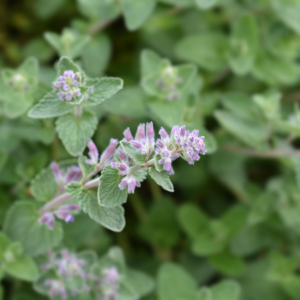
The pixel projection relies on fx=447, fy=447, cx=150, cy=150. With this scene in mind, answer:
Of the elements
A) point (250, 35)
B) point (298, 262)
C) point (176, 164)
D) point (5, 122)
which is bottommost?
point (298, 262)

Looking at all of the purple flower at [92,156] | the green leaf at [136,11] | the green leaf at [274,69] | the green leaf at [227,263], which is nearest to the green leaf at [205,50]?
the green leaf at [274,69]

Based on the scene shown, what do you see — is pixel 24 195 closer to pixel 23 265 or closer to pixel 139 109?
pixel 23 265

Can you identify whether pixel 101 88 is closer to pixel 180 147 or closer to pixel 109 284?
pixel 180 147

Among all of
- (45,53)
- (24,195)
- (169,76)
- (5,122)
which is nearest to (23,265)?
(24,195)

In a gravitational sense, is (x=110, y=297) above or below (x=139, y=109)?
below

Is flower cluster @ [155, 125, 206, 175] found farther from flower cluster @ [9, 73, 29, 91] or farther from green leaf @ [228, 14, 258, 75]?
green leaf @ [228, 14, 258, 75]

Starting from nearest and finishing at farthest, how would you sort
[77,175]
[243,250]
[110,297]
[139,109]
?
1. [77,175]
2. [110,297]
3. [139,109]
4. [243,250]

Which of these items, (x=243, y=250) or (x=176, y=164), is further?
(x=176, y=164)
